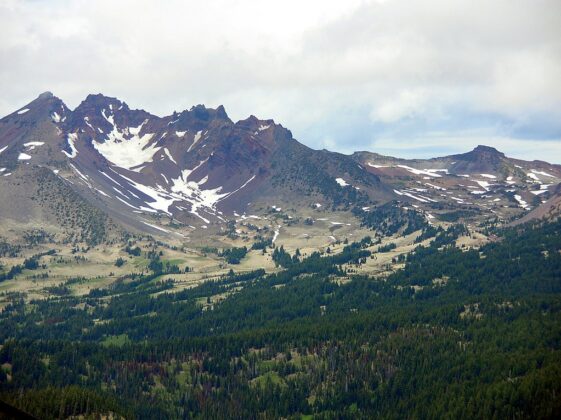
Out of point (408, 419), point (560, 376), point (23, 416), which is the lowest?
point (408, 419)

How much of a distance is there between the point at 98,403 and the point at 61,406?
1159 cm

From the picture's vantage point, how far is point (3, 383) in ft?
646

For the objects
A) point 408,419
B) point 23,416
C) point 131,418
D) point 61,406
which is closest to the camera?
point 23,416

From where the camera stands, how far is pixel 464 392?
7751 inches

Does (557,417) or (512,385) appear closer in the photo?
(557,417)

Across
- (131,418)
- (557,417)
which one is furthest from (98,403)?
(557,417)

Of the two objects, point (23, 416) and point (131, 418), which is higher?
point (23, 416)

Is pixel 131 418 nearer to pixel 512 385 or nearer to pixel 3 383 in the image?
pixel 3 383

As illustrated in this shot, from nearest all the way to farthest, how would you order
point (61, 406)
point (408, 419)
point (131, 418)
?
point (61, 406), point (131, 418), point (408, 419)

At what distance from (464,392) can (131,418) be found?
9629 cm

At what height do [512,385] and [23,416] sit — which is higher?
[23,416]

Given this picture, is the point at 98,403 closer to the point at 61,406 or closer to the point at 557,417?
the point at 61,406

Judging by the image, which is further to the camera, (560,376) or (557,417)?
(560,376)

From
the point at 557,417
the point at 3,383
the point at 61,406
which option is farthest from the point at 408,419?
the point at 3,383
